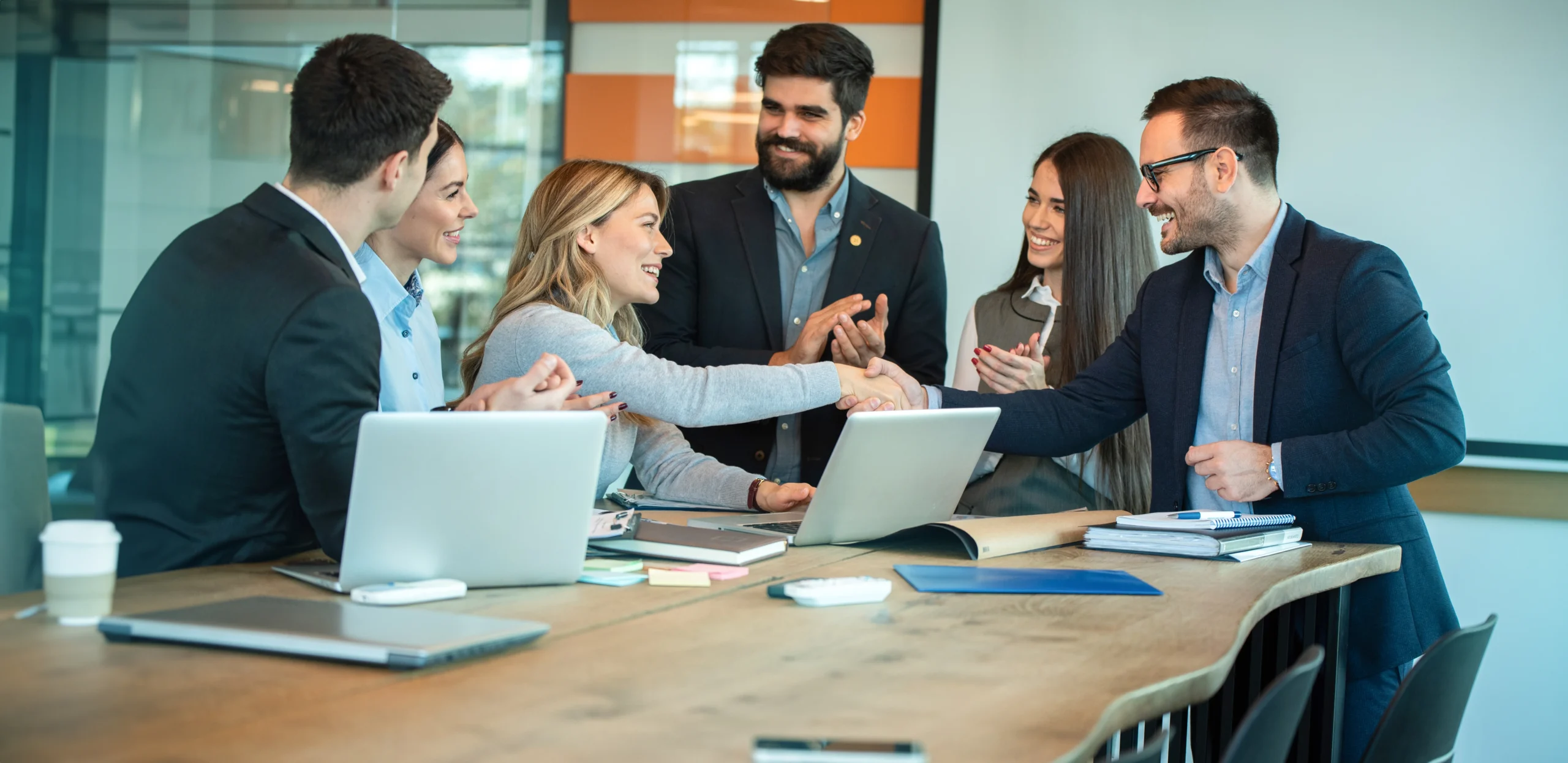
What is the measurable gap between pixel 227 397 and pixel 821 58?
6.83 ft

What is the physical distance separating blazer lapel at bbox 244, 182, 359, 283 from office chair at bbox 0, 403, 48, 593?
2.41 ft

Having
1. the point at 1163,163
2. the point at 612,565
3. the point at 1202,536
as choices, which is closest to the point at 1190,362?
the point at 1163,163

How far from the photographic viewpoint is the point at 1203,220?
2.78 m

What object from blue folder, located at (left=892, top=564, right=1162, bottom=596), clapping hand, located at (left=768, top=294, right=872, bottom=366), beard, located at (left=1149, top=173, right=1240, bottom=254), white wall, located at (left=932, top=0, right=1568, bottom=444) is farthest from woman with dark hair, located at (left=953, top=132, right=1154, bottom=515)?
white wall, located at (left=932, top=0, right=1568, bottom=444)

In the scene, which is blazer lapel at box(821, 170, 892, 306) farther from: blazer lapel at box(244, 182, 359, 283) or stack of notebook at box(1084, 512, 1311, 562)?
blazer lapel at box(244, 182, 359, 283)

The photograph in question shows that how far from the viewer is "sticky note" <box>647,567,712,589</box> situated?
191cm

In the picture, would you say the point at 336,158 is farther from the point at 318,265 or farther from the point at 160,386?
the point at 160,386

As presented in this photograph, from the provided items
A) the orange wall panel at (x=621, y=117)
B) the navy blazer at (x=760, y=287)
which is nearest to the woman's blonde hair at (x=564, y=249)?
the navy blazer at (x=760, y=287)

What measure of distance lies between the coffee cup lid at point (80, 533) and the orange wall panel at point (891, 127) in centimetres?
388

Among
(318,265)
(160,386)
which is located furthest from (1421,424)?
(160,386)

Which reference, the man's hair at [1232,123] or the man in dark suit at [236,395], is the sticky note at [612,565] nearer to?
the man in dark suit at [236,395]

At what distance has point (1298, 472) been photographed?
252cm

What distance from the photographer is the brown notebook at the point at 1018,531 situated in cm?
225

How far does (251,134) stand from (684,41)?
1.74m
